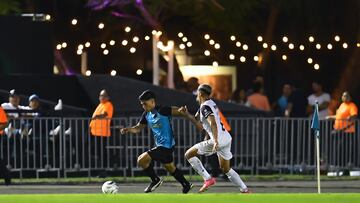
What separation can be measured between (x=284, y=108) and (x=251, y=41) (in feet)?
24.0

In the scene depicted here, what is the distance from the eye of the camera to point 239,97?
3559 cm

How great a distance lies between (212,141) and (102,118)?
5888 mm

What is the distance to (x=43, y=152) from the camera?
29.6 m

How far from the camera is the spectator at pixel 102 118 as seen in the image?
2970 cm

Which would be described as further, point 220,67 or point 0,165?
point 220,67

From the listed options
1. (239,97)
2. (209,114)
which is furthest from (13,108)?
→ (209,114)

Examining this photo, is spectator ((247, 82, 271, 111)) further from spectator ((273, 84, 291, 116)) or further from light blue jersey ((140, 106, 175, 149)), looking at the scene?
light blue jersey ((140, 106, 175, 149))

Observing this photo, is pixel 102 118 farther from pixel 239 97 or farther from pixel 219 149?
pixel 239 97

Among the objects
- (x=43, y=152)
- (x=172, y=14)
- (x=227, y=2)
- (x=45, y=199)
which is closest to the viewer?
(x=45, y=199)

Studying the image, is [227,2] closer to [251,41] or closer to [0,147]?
[251,41]

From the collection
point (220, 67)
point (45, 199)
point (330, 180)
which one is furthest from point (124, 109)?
point (45, 199)

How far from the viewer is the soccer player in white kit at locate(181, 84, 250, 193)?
2361 centimetres

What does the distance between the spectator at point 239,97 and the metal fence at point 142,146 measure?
388cm

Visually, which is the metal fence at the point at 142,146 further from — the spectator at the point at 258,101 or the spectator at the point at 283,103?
the spectator at the point at 283,103
